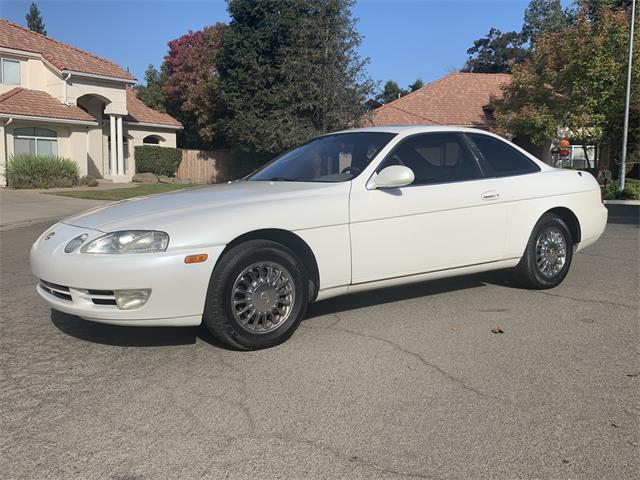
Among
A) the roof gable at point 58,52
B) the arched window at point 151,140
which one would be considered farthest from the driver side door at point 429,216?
the arched window at point 151,140

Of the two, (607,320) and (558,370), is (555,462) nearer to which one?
(558,370)

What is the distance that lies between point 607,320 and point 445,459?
2.89m

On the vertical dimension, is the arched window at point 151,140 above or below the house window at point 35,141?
above

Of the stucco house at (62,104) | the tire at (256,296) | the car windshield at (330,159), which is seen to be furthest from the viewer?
the stucco house at (62,104)

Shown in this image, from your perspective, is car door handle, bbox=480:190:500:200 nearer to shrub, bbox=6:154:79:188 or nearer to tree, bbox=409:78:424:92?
shrub, bbox=6:154:79:188

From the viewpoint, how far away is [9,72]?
84.9 feet

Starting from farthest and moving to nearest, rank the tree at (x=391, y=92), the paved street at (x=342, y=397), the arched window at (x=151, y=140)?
the tree at (x=391, y=92), the arched window at (x=151, y=140), the paved street at (x=342, y=397)

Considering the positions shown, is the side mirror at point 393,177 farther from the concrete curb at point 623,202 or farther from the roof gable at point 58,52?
the roof gable at point 58,52

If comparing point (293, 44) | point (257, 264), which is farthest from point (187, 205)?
point (293, 44)

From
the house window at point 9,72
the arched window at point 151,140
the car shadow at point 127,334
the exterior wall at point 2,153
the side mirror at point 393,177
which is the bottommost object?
the car shadow at point 127,334

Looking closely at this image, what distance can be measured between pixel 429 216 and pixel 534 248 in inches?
56.2

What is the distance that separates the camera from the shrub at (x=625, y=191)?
21.1 meters

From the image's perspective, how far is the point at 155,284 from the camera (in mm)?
3912

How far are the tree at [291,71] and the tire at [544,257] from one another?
23.5 m
